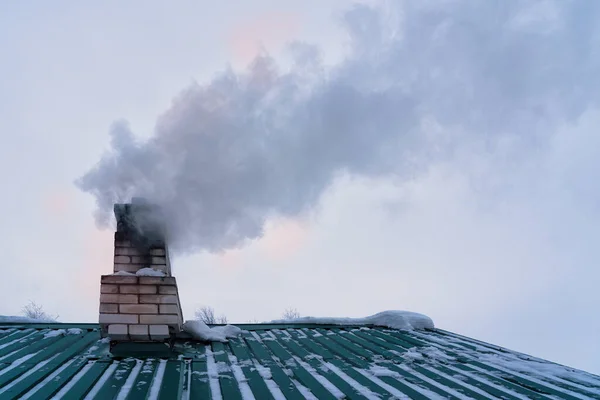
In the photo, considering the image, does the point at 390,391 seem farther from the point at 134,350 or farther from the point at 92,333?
the point at 92,333

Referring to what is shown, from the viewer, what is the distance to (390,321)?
24.1 feet

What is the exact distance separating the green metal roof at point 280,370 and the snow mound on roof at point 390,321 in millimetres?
906

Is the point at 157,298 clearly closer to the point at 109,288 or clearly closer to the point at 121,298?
the point at 121,298

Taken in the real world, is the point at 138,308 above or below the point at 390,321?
above

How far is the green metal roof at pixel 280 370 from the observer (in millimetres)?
3840

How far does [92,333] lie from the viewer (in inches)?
237

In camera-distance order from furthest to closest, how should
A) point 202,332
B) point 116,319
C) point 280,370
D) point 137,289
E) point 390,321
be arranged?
point 390,321 → point 202,332 → point 137,289 → point 116,319 → point 280,370

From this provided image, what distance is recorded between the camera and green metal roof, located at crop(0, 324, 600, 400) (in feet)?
12.6

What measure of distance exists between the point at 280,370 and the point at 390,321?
10.5 ft

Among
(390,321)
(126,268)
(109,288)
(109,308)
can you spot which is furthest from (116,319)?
(390,321)

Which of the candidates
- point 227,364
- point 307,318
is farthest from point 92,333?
point 307,318

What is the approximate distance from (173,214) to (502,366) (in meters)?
4.42

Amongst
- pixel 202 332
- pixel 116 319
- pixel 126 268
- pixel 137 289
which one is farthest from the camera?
pixel 126 268

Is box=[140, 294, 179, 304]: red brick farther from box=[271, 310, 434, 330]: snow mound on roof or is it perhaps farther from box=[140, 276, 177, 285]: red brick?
box=[271, 310, 434, 330]: snow mound on roof
